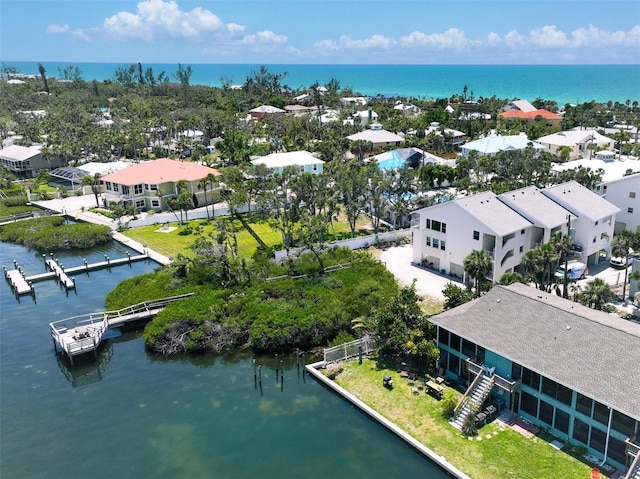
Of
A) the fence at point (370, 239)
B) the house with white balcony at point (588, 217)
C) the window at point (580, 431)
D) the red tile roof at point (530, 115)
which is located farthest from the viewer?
the red tile roof at point (530, 115)

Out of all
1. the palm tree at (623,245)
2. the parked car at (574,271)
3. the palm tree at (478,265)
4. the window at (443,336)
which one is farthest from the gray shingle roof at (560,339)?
the parked car at (574,271)

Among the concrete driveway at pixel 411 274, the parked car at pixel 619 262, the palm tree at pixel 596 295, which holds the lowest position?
the concrete driveway at pixel 411 274

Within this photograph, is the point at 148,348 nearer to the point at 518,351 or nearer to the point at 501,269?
the point at 518,351

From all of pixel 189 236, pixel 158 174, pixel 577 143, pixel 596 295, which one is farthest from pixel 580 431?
pixel 577 143

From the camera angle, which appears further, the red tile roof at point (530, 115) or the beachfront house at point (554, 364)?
the red tile roof at point (530, 115)

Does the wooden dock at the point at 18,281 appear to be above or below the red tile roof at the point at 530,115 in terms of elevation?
below

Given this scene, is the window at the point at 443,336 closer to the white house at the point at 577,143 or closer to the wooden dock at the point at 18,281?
the wooden dock at the point at 18,281

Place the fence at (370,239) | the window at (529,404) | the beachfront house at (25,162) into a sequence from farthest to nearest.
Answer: the beachfront house at (25,162), the fence at (370,239), the window at (529,404)

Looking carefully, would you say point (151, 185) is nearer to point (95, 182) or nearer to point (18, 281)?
point (95, 182)
